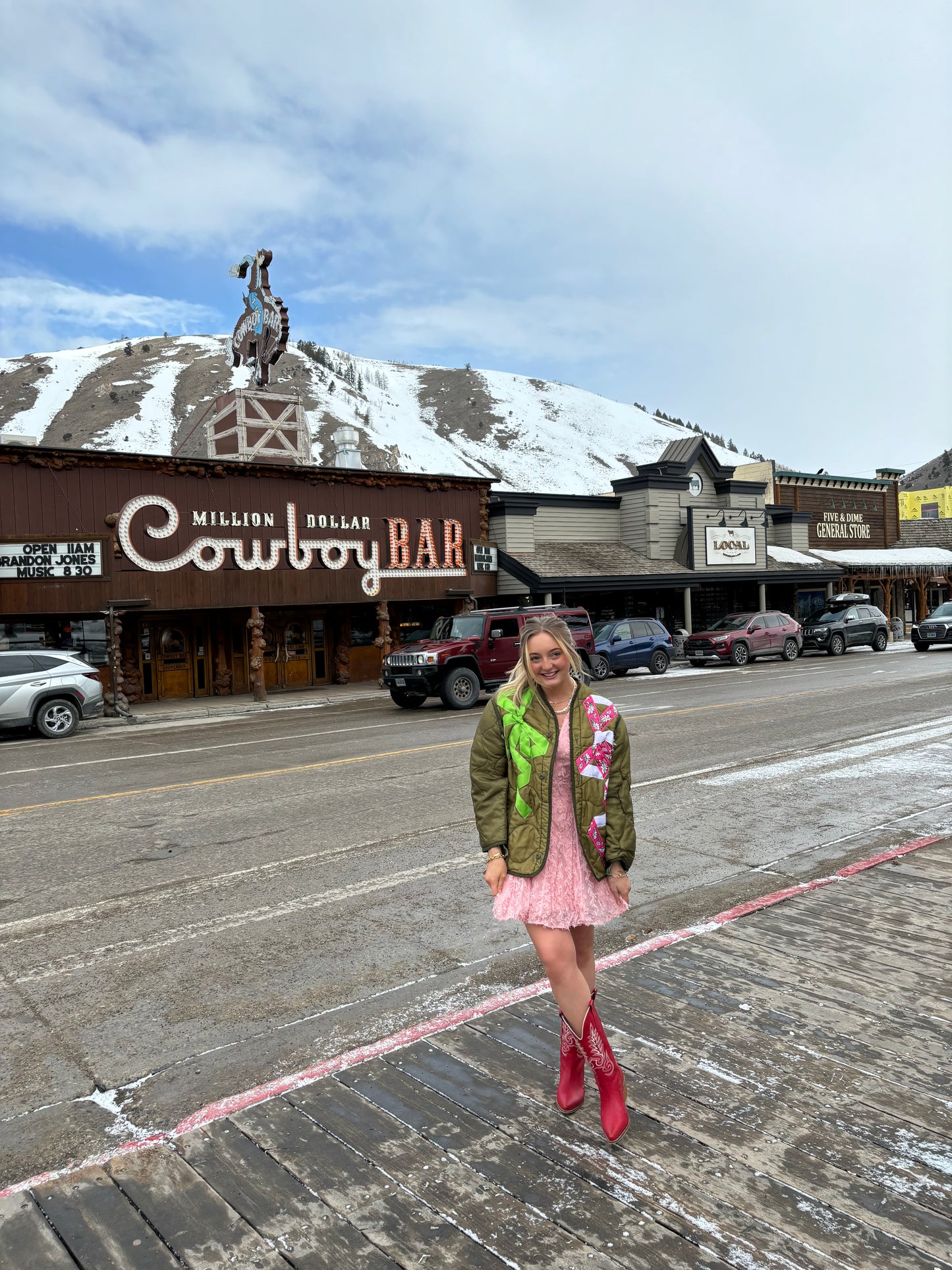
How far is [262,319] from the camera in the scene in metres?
26.5

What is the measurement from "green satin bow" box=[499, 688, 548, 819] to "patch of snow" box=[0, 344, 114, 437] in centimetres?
10984

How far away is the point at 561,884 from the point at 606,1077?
0.67 m

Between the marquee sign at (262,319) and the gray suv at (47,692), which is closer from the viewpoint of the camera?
the gray suv at (47,692)

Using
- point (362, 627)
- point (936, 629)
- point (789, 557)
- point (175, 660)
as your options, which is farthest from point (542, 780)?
point (789, 557)

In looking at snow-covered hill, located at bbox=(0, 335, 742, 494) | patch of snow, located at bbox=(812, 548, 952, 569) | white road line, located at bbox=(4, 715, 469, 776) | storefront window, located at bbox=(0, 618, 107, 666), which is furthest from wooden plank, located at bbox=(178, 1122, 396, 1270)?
snow-covered hill, located at bbox=(0, 335, 742, 494)

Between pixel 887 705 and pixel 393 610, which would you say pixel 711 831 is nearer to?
pixel 887 705

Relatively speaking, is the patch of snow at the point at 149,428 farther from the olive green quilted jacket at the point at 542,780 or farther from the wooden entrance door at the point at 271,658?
the olive green quilted jacket at the point at 542,780

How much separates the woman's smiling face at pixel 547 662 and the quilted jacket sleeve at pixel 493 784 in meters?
0.22

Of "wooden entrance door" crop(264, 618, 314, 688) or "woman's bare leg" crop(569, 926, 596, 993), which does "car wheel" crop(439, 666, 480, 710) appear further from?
"woman's bare leg" crop(569, 926, 596, 993)

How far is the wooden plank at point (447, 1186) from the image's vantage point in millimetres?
2734

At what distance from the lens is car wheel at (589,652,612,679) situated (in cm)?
2277

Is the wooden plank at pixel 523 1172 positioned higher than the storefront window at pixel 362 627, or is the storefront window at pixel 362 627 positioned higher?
the storefront window at pixel 362 627

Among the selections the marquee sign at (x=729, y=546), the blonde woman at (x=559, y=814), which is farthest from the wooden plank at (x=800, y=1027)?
the marquee sign at (x=729, y=546)

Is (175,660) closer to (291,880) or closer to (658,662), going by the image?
(658,662)
